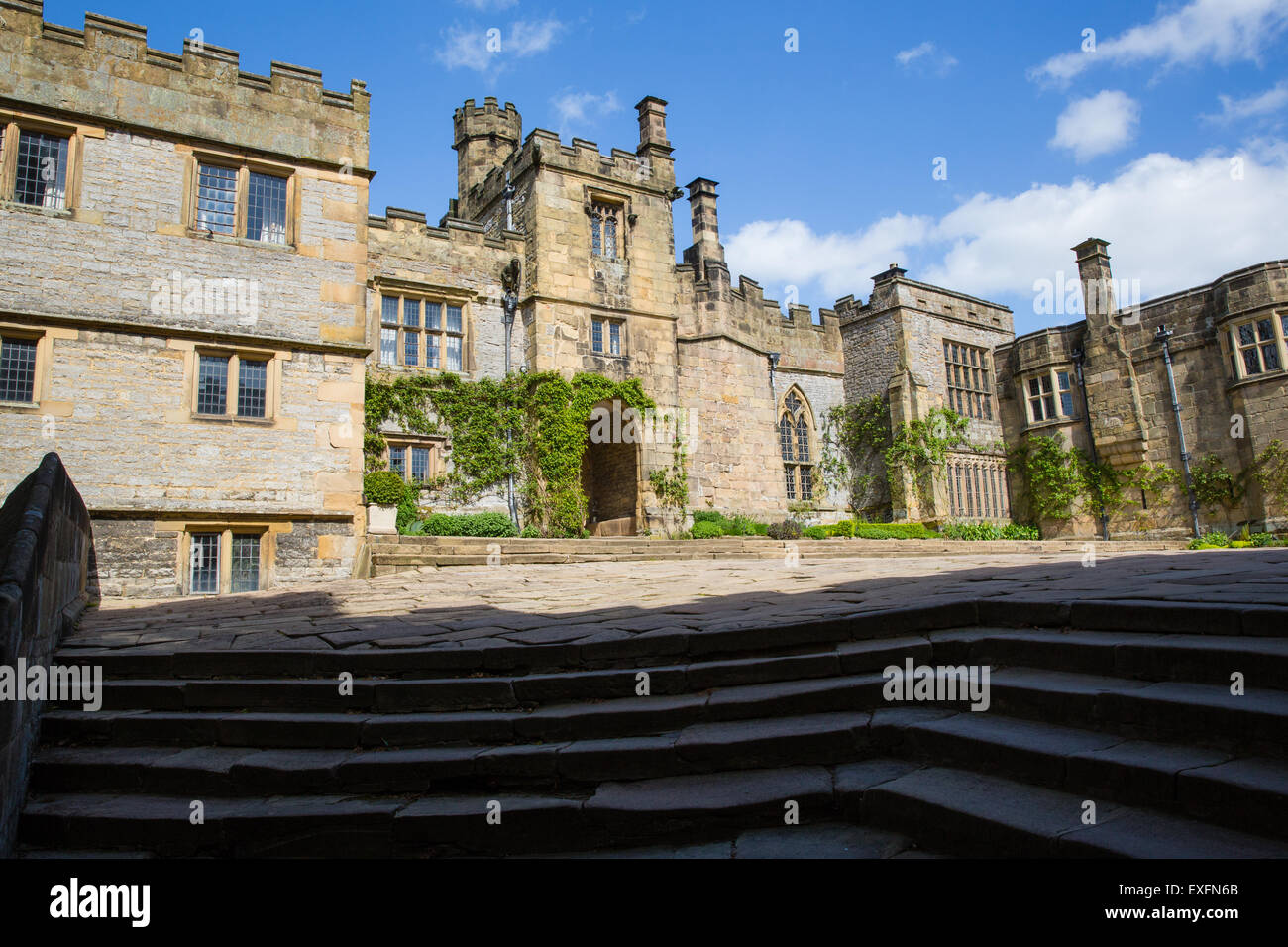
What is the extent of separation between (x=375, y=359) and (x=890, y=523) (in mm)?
15895

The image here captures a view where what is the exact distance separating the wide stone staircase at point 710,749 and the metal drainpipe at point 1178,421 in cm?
2226

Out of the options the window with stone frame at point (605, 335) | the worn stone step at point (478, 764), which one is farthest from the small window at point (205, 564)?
the window with stone frame at point (605, 335)

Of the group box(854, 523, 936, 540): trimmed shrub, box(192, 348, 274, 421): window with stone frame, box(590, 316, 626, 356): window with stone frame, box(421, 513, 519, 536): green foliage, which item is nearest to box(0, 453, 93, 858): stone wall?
box(192, 348, 274, 421): window with stone frame

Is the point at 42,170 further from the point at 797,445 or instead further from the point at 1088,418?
the point at 1088,418

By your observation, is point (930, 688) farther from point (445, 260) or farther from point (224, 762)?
point (445, 260)

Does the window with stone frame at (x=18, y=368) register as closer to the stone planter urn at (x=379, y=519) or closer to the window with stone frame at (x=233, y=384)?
the window with stone frame at (x=233, y=384)

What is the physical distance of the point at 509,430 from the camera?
1912cm

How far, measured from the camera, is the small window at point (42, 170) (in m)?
11.6

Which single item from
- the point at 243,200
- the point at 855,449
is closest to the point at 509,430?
the point at 243,200

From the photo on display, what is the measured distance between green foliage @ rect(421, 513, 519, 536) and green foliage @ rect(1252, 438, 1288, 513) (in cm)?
1974

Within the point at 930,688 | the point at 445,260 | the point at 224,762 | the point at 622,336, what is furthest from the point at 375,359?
the point at 930,688

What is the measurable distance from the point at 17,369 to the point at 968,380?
86.0ft
